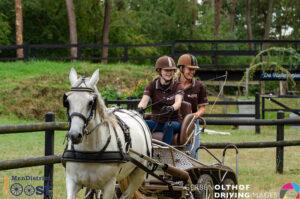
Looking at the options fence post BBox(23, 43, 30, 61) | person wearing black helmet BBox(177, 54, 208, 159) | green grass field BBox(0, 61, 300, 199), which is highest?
fence post BBox(23, 43, 30, 61)

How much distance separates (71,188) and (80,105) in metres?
0.89

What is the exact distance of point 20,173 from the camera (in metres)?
12.7

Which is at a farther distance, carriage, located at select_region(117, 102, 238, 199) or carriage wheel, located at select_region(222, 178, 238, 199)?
carriage wheel, located at select_region(222, 178, 238, 199)

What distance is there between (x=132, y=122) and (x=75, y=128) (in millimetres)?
1630

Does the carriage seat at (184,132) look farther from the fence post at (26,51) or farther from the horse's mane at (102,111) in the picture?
the fence post at (26,51)

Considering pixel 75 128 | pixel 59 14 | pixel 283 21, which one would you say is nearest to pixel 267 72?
pixel 59 14

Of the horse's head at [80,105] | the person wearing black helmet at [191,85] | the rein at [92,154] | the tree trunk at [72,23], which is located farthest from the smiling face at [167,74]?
the tree trunk at [72,23]

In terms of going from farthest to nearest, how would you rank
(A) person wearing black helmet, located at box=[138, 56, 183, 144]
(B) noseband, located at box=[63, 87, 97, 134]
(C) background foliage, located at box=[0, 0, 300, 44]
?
(C) background foliage, located at box=[0, 0, 300, 44] < (A) person wearing black helmet, located at box=[138, 56, 183, 144] < (B) noseband, located at box=[63, 87, 97, 134]

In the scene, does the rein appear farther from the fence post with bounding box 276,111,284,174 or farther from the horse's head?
the fence post with bounding box 276,111,284,174

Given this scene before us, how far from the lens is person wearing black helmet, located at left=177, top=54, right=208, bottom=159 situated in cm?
1023

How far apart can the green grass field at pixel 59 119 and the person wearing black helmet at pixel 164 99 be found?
1933mm

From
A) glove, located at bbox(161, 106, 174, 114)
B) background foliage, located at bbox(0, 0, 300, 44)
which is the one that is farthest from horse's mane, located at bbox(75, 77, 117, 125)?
background foliage, located at bbox(0, 0, 300, 44)

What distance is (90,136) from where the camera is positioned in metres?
7.47

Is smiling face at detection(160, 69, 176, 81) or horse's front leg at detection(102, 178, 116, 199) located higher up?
smiling face at detection(160, 69, 176, 81)
